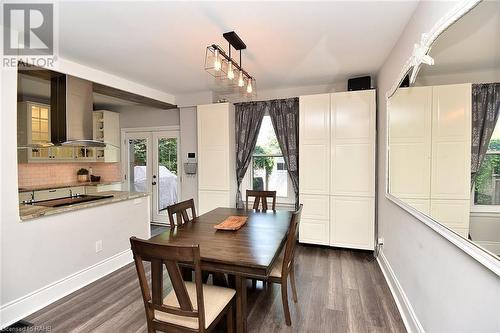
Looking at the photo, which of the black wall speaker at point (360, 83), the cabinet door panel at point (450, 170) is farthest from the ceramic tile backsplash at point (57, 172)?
the cabinet door panel at point (450, 170)

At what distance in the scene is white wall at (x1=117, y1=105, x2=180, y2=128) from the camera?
4984mm

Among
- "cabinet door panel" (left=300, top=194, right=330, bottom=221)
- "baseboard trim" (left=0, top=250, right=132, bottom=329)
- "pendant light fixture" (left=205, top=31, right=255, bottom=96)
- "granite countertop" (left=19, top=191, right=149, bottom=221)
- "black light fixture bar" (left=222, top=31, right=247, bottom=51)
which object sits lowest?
"baseboard trim" (left=0, top=250, right=132, bottom=329)

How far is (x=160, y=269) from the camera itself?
1.39m

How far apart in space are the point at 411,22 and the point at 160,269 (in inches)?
107

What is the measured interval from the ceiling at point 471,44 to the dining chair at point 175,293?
1543mm

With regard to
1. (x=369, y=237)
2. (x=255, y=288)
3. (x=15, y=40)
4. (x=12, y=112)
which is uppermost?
(x=15, y=40)

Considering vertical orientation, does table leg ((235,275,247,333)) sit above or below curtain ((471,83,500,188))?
below

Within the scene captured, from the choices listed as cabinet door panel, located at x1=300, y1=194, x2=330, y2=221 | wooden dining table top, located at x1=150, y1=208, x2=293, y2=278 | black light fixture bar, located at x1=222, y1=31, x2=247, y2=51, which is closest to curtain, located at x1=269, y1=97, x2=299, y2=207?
cabinet door panel, located at x1=300, y1=194, x2=330, y2=221

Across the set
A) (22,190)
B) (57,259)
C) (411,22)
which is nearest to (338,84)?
(411,22)

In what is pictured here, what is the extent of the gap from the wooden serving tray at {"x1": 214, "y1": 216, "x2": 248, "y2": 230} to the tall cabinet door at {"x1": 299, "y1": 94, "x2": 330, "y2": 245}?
4.81 feet

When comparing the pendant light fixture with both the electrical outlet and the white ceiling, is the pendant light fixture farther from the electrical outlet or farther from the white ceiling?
the electrical outlet

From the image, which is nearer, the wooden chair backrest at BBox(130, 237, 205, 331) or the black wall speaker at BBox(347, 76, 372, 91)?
the wooden chair backrest at BBox(130, 237, 205, 331)

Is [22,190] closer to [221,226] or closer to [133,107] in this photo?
[133,107]

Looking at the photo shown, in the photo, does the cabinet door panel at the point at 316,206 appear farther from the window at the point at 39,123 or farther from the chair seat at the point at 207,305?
the window at the point at 39,123
